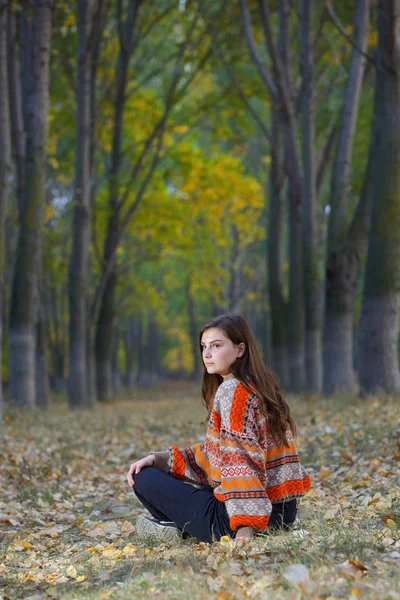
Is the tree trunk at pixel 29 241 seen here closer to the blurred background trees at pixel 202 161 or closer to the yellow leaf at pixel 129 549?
the blurred background trees at pixel 202 161

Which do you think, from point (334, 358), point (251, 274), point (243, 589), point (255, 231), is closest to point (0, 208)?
point (334, 358)

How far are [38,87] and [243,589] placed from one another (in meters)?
10.8

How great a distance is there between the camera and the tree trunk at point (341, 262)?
41.7ft

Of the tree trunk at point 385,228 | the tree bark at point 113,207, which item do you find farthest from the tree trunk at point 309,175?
the tree bark at point 113,207

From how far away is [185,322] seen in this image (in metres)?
55.4

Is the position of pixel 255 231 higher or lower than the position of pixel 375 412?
higher

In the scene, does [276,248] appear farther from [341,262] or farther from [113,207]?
[341,262]

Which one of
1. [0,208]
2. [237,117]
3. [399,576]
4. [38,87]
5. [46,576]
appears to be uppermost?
[237,117]

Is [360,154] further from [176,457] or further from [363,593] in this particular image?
[363,593]

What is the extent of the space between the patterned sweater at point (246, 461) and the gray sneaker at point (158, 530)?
Result: 0.47m

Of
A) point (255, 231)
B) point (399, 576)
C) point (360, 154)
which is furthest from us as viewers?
point (255, 231)

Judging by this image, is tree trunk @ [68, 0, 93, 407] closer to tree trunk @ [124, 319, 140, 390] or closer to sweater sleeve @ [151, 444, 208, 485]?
sweater sleeve @ [151, 444, 208, 485]

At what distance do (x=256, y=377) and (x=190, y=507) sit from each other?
0.95 metres

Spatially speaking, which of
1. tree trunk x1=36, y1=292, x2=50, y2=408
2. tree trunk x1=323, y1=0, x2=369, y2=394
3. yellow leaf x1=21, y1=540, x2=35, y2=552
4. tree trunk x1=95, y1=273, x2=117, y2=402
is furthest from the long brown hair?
tree trunk x1=95, y1=273, x2=117, y2=402
